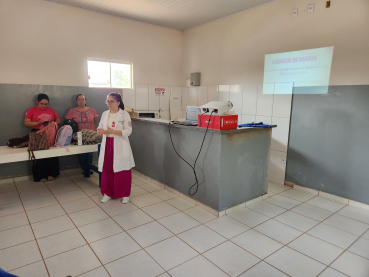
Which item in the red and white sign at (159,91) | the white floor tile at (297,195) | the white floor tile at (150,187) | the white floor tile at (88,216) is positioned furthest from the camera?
the red and white sign at (159,91)

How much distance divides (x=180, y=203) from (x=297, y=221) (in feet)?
4.64

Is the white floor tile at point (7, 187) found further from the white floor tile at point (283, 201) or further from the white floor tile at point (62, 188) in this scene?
the white floor tile at point (283, 201)

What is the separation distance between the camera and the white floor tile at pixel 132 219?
2.60 m

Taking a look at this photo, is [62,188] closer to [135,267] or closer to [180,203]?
[180,203]

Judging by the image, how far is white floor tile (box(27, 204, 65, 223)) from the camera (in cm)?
271

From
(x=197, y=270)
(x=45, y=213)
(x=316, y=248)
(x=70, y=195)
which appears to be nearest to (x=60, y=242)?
(x=45, y=213)

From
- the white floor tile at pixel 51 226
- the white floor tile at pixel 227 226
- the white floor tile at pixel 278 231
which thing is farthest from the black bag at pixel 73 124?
the white floor tile at pixel 278 231

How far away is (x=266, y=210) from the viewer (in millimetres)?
3023

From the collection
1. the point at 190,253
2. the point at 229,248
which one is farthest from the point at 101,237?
the point at 229,248

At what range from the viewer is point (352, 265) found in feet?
6.66

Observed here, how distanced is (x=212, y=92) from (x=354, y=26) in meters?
2.51

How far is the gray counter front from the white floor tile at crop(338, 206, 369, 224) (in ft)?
3.22

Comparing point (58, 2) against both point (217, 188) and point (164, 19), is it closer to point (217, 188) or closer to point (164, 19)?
point (164, 19)

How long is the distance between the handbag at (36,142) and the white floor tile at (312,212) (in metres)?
3.35
